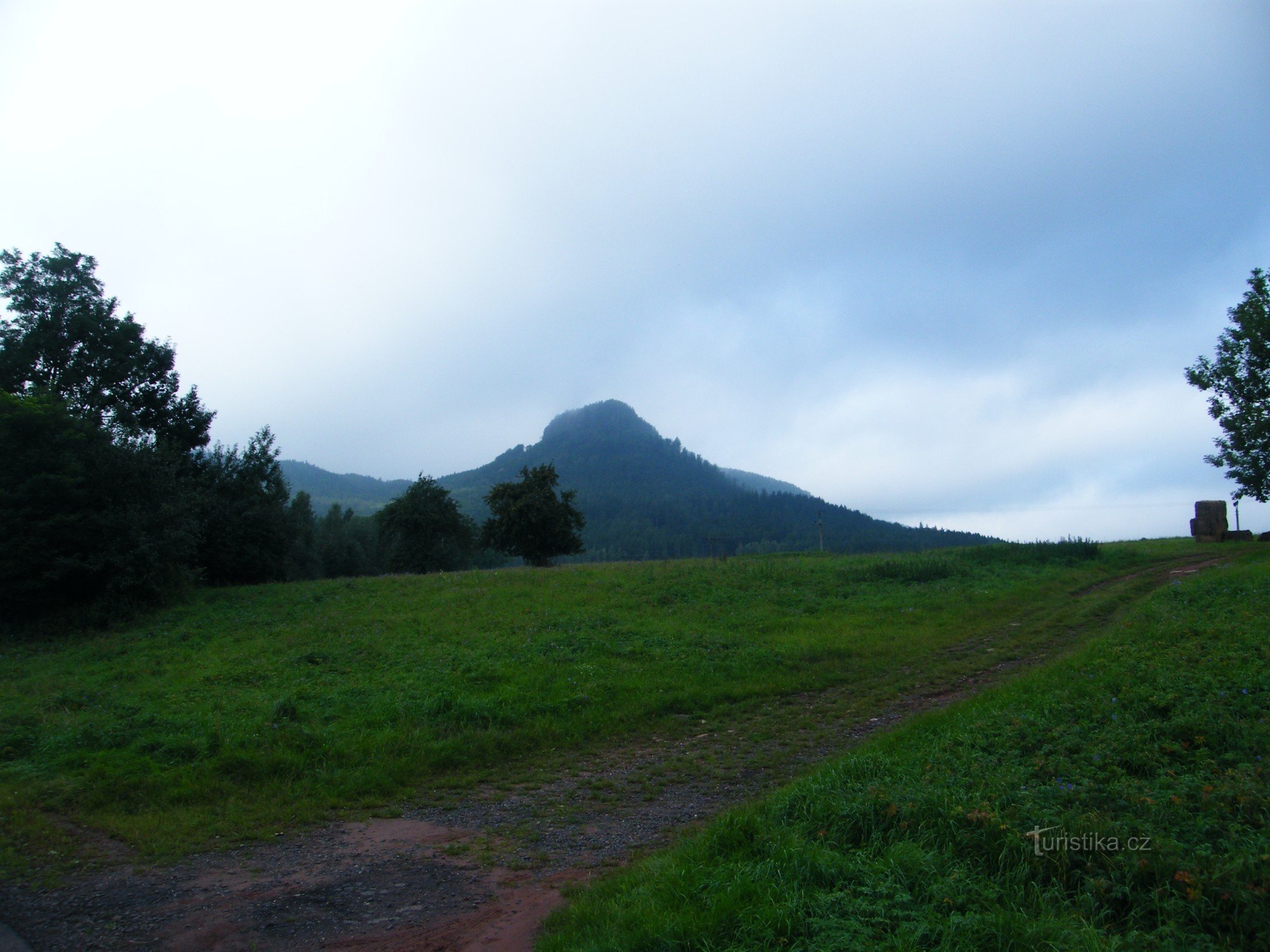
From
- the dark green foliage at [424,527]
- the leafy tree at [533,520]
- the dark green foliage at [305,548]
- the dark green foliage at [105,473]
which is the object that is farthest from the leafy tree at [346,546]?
the dark green foliage at [105,473]

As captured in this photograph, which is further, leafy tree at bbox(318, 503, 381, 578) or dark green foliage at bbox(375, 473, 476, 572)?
leafy tree at bbox(318, 503, 381, 578)

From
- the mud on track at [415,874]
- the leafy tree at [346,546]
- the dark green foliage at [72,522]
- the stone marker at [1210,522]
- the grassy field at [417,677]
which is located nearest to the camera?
the mud on track at [415,874]

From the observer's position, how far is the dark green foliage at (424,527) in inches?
2062

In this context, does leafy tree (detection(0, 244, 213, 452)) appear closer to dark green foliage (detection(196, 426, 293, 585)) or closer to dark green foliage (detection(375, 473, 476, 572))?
dark green foliage (detection(196, 426, 293, 585))

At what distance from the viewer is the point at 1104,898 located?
167 inches

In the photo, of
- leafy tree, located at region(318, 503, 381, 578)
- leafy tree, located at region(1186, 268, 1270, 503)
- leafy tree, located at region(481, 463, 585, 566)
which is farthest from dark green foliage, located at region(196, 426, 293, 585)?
leafy tree, located at region(1186, 268, 1270, 503)

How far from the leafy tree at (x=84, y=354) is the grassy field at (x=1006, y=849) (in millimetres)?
34304

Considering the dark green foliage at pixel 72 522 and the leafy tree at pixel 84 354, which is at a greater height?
the leafy tree at pixel 84 354

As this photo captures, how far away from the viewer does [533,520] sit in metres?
45.4

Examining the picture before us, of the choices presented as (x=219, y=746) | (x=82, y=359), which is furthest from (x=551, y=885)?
(x=82, y=359)

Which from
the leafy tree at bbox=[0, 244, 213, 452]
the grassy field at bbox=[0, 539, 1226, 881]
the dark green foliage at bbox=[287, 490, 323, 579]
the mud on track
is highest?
the leafy tree at bbox=[0, 244, 213, 452]

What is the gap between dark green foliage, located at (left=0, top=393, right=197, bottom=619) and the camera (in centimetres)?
2073

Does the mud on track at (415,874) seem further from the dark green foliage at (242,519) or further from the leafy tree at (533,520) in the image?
the leafy tree at (533,520)

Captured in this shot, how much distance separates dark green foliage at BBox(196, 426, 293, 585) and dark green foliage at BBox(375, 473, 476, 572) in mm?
13371
